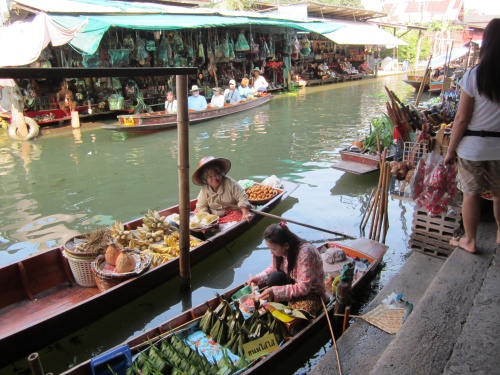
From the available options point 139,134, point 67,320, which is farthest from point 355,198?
point 139,134

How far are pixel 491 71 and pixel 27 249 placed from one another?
6.42 metres

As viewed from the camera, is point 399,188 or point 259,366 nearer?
point 259,366

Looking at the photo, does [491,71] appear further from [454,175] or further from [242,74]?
[242,74]

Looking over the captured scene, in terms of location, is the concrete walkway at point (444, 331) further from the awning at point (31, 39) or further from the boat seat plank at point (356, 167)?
the awning at point (31, 39)

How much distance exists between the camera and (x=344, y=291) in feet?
11.6

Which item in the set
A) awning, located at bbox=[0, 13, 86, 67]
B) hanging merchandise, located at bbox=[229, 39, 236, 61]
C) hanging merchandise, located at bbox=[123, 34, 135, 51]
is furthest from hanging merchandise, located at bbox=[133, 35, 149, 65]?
hanging merchandise, located at bbox=[229, 39, 236, 61]

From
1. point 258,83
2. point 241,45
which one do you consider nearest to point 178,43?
point 241,45

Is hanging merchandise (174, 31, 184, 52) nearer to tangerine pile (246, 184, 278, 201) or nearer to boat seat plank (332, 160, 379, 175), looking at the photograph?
boat seat plank (332, 160, 379, 175)

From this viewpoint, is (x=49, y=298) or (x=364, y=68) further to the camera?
(x=364, y=68)

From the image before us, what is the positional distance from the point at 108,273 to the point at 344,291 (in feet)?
8.34

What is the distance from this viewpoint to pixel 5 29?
1147 cm

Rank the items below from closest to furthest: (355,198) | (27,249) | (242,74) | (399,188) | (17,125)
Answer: (399,188) < (27,249) < (355,198) < (17,125) < (242,74)

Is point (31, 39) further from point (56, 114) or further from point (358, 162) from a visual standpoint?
point (358, 162)

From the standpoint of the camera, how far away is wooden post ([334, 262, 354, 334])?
3525mm
